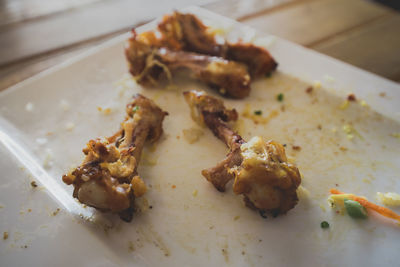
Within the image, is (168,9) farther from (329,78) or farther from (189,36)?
(329,78)

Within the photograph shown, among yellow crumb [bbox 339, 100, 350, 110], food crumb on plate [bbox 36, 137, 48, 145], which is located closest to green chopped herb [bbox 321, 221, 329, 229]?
yellow crumb [bbox 339, 100, 350, 110]

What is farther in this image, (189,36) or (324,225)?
(189,36)

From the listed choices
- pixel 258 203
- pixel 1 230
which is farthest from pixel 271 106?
pixel 1 230

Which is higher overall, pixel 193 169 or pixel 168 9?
pixel 168 9

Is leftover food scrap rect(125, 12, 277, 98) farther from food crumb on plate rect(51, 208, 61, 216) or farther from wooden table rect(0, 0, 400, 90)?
food crumb on plate rect(51, 208, 61, 216)

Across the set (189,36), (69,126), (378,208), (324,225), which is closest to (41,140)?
(69,126)

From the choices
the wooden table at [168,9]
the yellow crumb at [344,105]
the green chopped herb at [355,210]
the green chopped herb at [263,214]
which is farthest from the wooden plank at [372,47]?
the green chopped herb at [263,214]

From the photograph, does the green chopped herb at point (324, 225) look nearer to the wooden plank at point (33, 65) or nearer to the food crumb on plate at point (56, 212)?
the food crumb on plate at point (56, 212)
